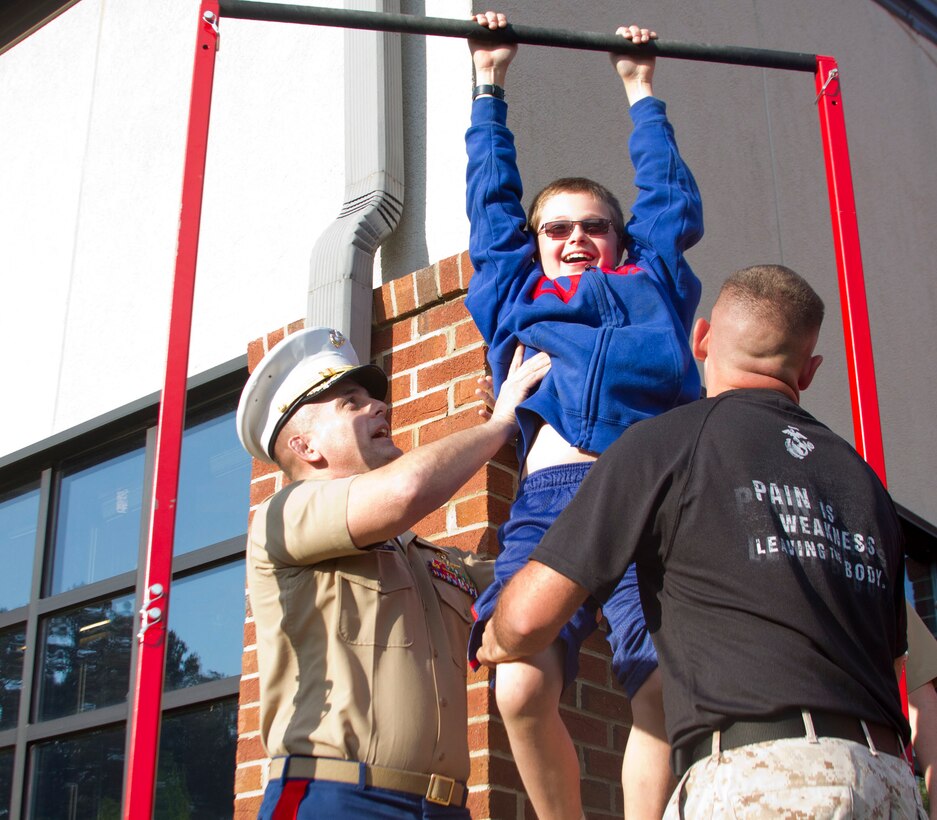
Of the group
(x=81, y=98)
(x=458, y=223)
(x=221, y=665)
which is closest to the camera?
(x=458, y=223)

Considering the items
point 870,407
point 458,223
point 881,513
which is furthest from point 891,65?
point 881,513

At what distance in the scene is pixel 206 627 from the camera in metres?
4.80

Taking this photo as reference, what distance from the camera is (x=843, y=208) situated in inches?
141

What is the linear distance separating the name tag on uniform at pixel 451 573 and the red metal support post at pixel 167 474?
28.6 inches

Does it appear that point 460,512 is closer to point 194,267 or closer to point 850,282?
point 194,267

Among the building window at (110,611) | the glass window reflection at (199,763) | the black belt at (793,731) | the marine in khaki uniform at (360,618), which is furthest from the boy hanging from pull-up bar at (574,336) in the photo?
the glass window reflection at (199,763)

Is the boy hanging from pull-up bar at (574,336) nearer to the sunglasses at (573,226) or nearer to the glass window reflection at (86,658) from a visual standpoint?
the sunglasses at (573,226)

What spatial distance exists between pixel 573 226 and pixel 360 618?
3.91 feet

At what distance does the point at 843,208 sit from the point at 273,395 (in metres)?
1.61

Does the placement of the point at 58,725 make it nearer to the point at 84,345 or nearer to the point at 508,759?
the point at 84,345

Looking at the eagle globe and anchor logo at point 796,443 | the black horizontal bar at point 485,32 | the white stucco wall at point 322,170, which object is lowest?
the eagle globe and anchor logo at point 796,443

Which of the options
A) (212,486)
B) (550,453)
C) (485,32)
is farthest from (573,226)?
(212,486)

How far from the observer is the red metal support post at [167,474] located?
2529 mm

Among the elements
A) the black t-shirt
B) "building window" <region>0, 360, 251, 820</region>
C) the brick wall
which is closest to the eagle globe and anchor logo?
the black t-shirt
